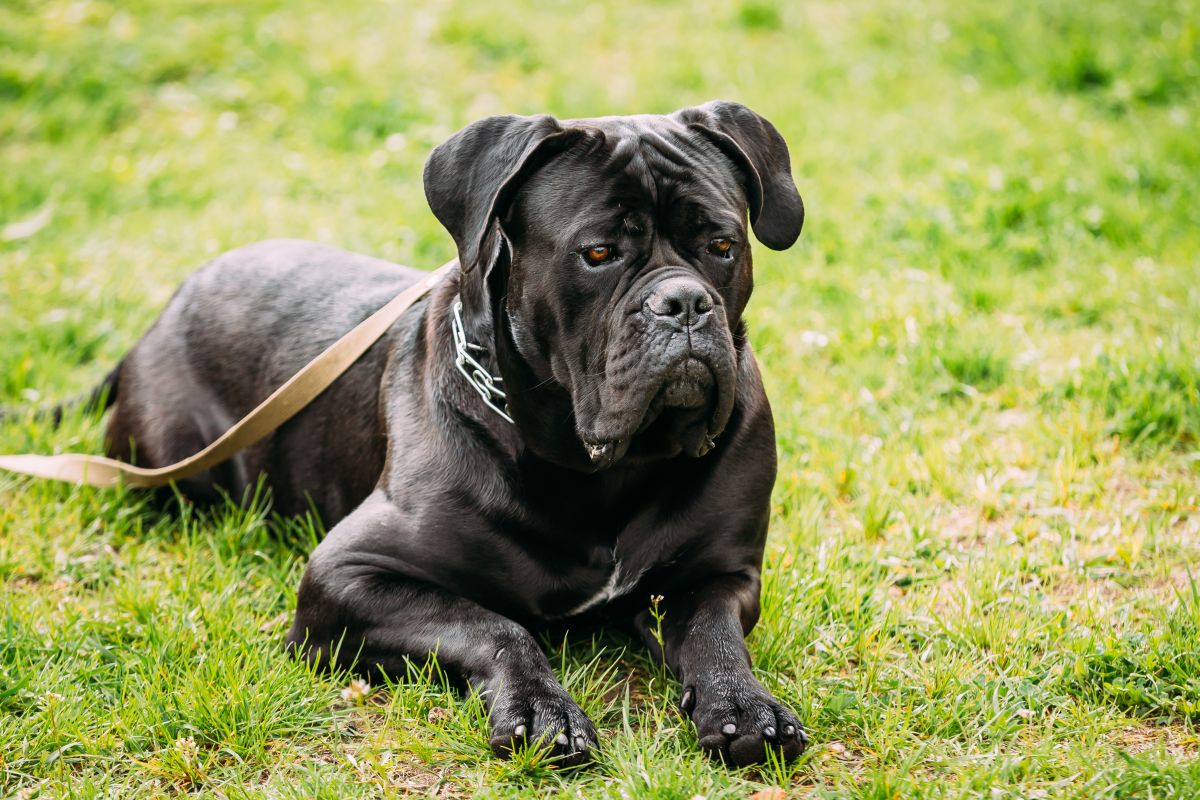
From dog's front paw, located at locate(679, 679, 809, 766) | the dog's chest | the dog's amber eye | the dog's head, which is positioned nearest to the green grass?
dog's front paw, located at locate(679, 679, 809, 766)

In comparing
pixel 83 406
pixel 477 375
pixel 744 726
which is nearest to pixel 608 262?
pixel 477 375

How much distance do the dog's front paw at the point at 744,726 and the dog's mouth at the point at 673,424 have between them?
66 centimetres

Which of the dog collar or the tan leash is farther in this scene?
the tan leash

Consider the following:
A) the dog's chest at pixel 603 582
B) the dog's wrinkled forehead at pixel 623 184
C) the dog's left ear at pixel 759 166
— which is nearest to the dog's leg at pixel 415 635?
the dog's chest at pixel 603 582

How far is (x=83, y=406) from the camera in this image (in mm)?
5195

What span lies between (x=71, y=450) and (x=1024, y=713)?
3851 millimetres

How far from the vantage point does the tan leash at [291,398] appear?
412 centimetres

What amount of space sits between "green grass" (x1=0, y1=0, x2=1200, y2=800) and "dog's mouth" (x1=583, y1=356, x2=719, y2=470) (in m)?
0.65

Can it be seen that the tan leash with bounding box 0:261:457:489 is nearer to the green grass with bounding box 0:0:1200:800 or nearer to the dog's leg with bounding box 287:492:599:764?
the green grass with bounding box 0:0:1200:800

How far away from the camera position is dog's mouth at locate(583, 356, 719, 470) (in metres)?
3.09

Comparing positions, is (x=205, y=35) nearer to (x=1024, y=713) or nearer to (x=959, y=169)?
(x=959, y=169)

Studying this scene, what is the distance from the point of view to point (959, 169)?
7.13m

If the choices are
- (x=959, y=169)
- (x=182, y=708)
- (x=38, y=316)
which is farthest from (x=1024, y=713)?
(x=38, y=316)

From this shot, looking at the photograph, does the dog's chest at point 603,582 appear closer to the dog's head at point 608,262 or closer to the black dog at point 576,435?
the black dog at point 576,435
